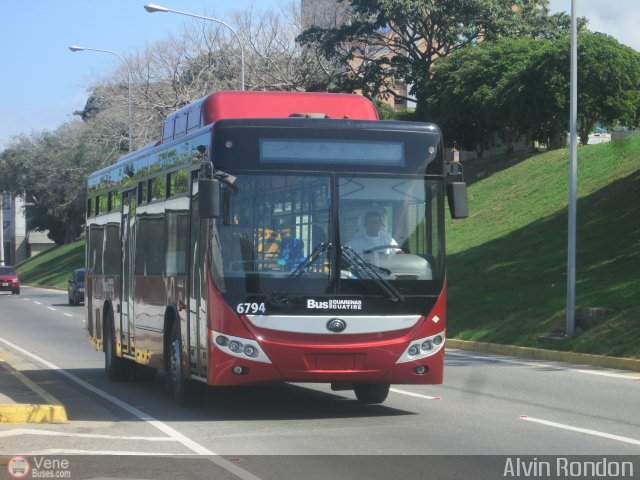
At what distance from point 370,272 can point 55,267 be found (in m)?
78.6

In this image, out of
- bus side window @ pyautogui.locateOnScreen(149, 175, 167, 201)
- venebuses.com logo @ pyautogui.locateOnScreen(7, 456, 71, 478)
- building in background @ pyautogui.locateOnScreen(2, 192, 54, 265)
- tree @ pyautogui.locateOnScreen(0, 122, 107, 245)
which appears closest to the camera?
venebuses.com logo @ pyautogui.locateOnScreen(7, 456, 71, 478)

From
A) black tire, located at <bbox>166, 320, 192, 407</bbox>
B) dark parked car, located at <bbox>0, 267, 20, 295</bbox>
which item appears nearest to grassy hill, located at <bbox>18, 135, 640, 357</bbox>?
black tire, located at <bbox>166, 320, 192, 407</bbox>

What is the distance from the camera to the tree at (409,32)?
5866 centimetres

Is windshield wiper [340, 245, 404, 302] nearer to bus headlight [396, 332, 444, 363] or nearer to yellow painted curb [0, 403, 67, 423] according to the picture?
bus headlight [396, 332, 444, 363]

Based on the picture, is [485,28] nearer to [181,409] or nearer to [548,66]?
[548,66]

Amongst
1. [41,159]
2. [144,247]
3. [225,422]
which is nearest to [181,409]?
[225,422]

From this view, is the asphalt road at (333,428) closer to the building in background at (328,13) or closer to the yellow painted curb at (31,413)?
the yellow painted curb at (31,413)

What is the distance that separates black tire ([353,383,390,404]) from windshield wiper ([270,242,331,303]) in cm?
222

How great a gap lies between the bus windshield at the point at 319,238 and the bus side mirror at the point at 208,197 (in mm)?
290

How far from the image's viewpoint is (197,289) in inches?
486

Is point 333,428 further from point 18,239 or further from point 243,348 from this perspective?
point 18,239

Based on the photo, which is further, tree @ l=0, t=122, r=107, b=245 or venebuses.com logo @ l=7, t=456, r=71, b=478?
tree @ l=0, t=122, r=107, b=245

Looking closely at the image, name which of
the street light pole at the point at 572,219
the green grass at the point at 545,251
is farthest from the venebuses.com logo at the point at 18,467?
the street light pole at the point at 572,219

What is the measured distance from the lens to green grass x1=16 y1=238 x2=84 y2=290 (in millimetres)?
80375
